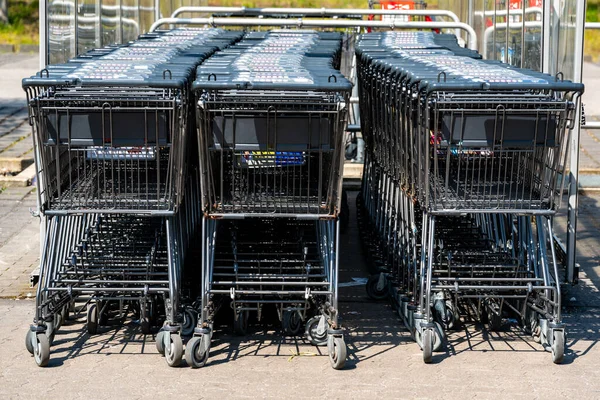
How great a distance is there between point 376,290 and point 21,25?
1079 inches

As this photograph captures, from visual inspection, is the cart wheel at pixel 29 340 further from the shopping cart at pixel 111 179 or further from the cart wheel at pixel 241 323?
the cart wheel at pixel 241 323

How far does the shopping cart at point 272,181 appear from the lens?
19.1ft

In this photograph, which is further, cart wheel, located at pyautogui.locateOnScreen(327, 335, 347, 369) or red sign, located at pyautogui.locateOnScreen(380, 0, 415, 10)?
red sign, located at pyautogui.locateOnScreen(380, 0, 415, 10)

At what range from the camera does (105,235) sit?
727 centimetres

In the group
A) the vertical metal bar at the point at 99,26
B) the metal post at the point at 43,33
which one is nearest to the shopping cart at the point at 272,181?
the metal post at the point at 43,33

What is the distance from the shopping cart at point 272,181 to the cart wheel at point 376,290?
2.14 ft

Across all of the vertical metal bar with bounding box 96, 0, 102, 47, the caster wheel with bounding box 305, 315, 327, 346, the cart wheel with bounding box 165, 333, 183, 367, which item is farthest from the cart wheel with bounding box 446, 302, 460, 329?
the vertical metal bar with bounding box 96, 0, 102, 47

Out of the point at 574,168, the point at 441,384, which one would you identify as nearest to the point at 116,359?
the point at 441,384

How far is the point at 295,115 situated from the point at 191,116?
986 millimetres

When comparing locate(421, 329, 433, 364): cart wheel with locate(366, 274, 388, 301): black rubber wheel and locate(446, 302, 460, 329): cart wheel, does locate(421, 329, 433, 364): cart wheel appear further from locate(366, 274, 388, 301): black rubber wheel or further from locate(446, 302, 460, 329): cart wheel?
locate(366, 274, 388, 301): black rubber wheel

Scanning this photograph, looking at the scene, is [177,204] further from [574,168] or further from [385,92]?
[574,168]

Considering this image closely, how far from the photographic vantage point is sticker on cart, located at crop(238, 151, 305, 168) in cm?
608

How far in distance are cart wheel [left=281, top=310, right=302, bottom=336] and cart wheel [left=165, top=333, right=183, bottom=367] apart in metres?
0.74

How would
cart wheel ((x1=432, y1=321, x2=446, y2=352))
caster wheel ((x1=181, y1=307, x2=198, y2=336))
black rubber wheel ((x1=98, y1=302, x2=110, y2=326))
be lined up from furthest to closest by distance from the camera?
black rubber wheel ((x1=98, y1=302, x2=110, y2=326)) < caster wheel ((x1=181, y1=307, x2=198, y2=336)) < cart wheel ((x1=432, y1=321, x2=446, y2=352))
